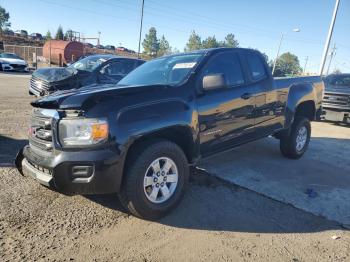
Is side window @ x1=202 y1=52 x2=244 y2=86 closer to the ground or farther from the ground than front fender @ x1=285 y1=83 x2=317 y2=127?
farther from the ground

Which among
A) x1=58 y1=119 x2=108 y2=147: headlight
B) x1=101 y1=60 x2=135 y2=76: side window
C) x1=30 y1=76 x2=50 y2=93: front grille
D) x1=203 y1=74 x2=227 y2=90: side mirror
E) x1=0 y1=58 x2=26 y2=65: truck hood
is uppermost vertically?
x1=203 y1=74 x2=227 y2=90: side mirror

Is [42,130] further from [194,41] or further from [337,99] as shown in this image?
[194,41]

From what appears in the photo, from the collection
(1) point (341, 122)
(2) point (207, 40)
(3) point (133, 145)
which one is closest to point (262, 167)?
(3) point (133, 145)

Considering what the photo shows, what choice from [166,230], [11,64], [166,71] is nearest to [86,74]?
[166,71]

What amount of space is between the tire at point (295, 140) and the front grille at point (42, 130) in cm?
424

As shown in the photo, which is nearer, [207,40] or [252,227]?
[252,227]

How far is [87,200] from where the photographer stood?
4.02 m

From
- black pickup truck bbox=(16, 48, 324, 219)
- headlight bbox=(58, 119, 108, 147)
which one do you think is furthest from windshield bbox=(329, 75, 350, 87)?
headlight bbox=(58, 119, 108, 147)

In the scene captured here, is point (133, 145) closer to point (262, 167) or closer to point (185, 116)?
point (185, 116)

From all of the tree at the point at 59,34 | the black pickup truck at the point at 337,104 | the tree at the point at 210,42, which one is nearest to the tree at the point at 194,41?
the tree at the point at 210,42

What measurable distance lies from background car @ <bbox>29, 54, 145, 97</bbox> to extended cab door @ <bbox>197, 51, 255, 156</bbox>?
5.26 meters

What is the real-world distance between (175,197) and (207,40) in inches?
3099

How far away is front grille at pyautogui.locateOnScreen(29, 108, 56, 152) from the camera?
10.9 ft

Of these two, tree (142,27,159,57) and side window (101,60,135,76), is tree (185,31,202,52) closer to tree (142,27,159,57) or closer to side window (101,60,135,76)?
tree (142,27,159,57)
